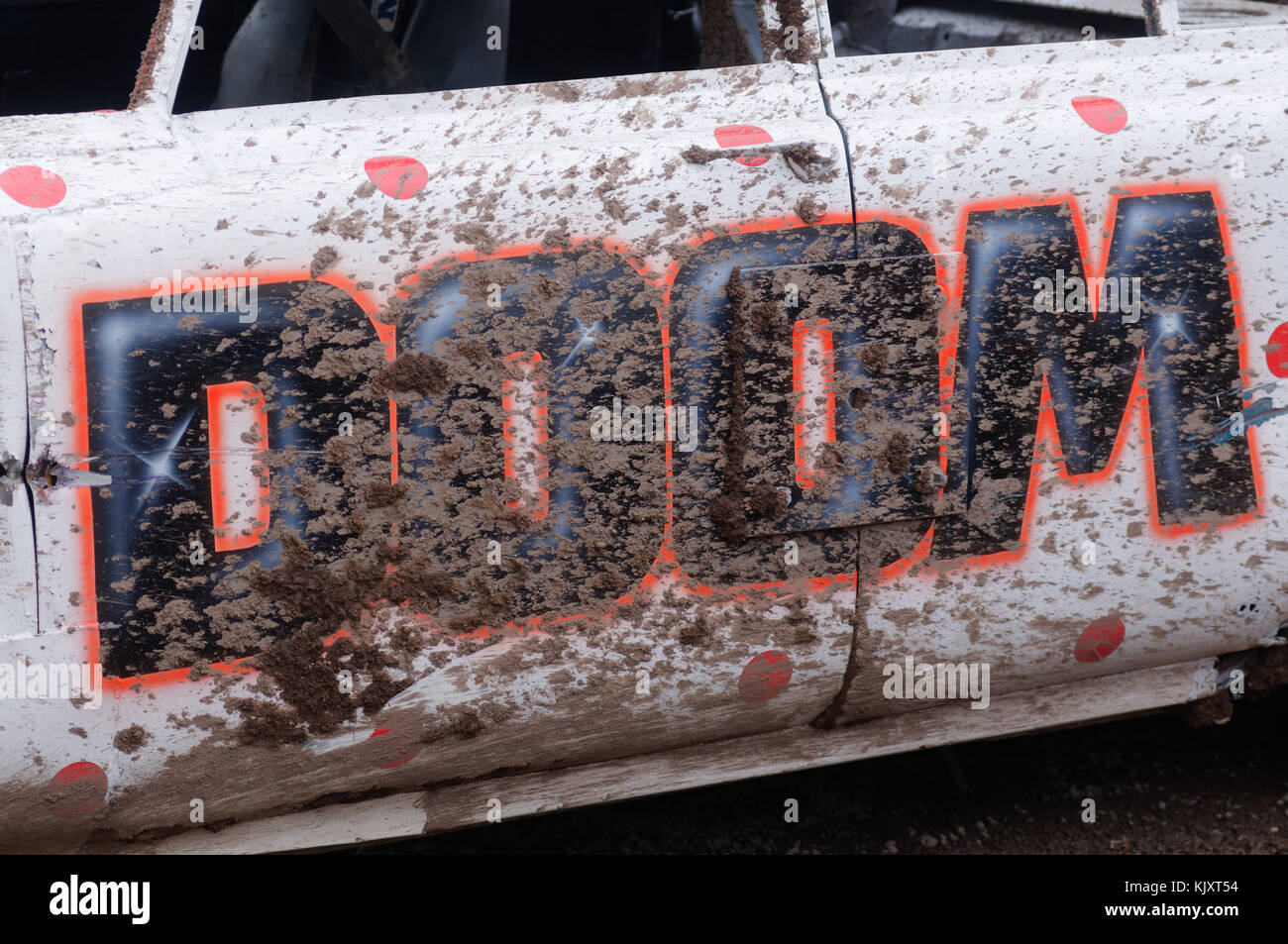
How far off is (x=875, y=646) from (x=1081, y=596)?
0.38 meters

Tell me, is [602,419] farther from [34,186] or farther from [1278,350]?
[1278,350]

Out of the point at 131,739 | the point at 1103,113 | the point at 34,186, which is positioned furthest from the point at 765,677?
the point at 34,186

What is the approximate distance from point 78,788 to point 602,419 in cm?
100

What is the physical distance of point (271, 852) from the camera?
5.77 ft

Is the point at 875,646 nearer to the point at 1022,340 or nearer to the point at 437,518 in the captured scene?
the point at 1022,340

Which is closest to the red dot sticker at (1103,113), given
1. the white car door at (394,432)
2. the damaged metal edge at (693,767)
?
the white car door at (394,432)

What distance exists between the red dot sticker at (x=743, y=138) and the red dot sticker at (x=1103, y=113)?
55 centimetres

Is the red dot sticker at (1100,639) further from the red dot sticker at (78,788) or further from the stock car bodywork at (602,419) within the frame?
the red dot sticker at (78,788)

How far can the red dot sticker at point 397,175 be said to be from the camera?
5.38ft

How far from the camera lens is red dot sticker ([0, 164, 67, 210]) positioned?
153 cm

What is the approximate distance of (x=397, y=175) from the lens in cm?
165

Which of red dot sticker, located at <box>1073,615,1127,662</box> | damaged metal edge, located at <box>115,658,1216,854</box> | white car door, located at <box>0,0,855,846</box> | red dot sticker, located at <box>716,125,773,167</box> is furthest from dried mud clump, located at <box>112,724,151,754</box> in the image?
red dot sticker, located at <box>1073,615,1127,662</box>

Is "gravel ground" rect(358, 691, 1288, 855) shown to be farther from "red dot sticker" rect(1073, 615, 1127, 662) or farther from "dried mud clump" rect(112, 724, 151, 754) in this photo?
"dried mud clump" rect(112, 724, 151, 754)

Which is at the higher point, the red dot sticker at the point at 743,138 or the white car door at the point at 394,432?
the red dot sticker at the point at 743,138
